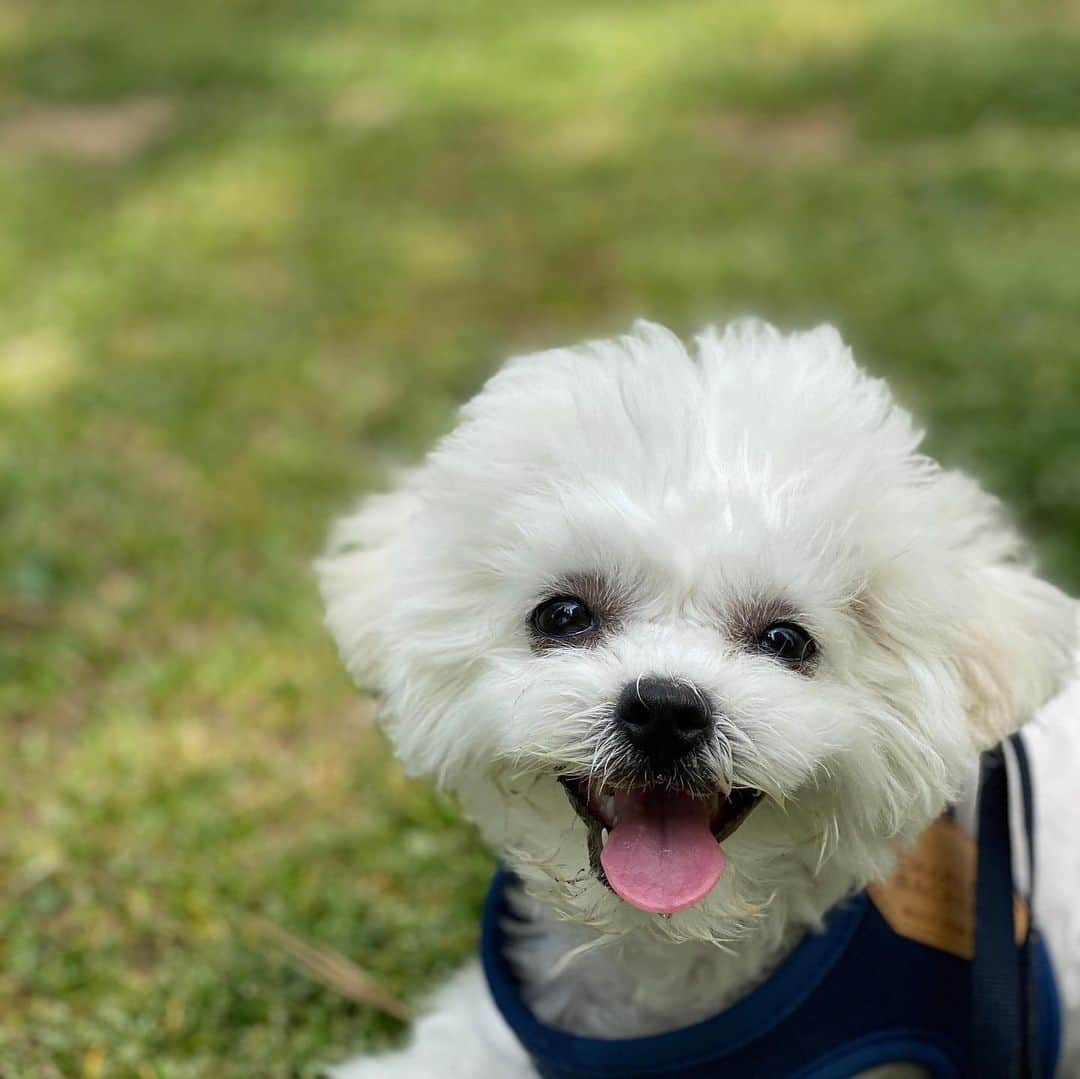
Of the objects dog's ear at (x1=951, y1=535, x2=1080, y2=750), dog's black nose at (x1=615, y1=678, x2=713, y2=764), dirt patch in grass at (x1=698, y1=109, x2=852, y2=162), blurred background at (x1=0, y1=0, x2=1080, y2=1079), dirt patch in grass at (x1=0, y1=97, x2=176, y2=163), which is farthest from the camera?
dirt patch in grass at (x1=0, y1=97, x2=176, y2=163)

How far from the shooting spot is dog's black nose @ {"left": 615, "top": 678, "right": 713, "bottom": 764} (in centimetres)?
160

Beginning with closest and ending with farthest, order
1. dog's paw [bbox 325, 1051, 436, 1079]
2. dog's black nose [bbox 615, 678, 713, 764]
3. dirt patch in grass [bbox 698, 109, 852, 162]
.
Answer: dog's black nose [bbox 615, 678, 713, 764] < dog's paw [bbox 325, 1051, 436, 1079] < dirt patch in grass [bbox 698, 109, 852, 162]

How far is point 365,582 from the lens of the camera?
1935mm

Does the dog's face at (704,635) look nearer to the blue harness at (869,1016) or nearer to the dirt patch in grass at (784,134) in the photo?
the blue harness at (869,1016)

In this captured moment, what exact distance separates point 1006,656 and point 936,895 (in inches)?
16.9

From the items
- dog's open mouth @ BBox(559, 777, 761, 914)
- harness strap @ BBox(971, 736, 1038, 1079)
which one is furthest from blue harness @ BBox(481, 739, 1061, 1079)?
dog's open mouth @ BBox(559, 777, 761, 914)

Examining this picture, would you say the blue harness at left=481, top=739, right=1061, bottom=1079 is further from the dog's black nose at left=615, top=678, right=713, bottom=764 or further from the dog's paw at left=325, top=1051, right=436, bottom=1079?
the dog's black nose at left=615, top=678, right=713, bottom=764

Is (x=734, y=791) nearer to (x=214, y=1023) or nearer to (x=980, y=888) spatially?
(x=980, y=888)

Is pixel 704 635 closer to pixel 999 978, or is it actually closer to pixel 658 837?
pixel 658 837

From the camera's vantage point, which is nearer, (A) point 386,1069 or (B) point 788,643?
(B) point 788,643

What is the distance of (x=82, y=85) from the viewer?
8.09 m

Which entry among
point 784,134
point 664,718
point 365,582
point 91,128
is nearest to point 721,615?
point 664,718

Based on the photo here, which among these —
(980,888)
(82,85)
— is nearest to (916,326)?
(980,888)

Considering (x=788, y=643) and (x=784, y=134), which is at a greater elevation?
(x=788, y=643)
